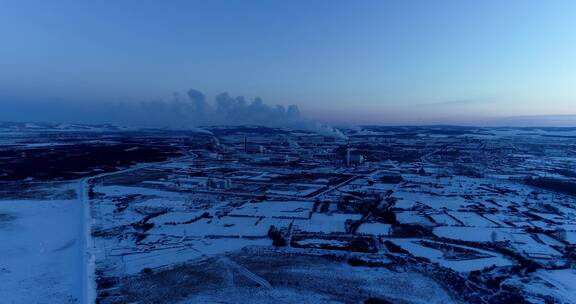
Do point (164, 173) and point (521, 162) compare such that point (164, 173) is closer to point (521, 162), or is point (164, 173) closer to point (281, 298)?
point (281, 298)

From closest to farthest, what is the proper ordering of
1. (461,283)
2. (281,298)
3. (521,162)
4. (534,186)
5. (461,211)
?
(281,298)
(461,283)
(461,211)
(534,186)
(521,162)

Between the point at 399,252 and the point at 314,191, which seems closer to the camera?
the point at 399,252

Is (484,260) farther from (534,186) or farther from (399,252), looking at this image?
(534,186)

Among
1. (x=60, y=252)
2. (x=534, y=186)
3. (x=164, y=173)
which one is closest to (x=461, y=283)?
(x=60, y=252)

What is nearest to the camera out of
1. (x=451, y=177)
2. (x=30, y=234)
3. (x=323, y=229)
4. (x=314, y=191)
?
(x=30, y=234)

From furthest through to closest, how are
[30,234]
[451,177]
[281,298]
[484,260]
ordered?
[451,177] < [30,234] < [484,260] < [281,298]

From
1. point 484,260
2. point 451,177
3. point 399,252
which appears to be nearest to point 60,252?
point 399,252

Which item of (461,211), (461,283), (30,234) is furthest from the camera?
(461,211)

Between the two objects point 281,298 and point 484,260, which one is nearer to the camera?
→ point 281,298
